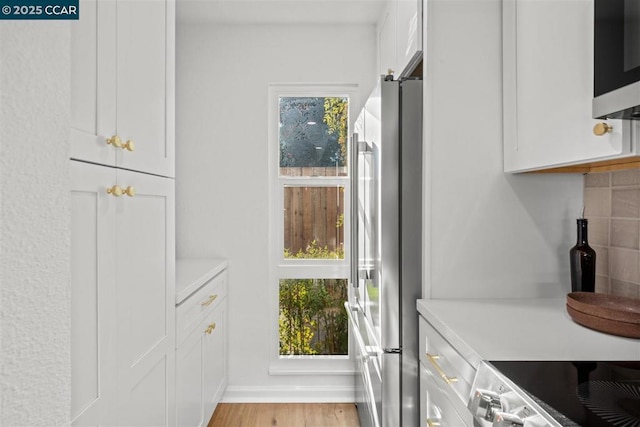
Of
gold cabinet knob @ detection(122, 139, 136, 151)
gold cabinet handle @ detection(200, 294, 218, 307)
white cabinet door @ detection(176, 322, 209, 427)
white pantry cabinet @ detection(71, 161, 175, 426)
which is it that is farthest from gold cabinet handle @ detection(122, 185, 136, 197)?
gold cabinet handle @ detection(200, 294, 218, 307)

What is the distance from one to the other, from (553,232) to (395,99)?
2.45 ft

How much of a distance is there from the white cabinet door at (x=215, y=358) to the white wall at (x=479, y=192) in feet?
4.26

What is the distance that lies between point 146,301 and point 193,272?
946mm

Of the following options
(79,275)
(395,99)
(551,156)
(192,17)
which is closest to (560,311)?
(551,156)

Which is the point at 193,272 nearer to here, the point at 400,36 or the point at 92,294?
the point at 92,294

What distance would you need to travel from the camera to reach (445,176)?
1594 millimetres

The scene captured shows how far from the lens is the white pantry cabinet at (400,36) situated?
5.55 ft

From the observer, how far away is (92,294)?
1.03 m

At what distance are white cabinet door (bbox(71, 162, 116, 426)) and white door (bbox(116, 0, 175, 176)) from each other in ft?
0.54

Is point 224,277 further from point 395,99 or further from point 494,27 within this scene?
point 494,27

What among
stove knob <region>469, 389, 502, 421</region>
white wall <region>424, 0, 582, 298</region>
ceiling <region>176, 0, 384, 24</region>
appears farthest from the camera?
ceiling <region>176, 0, 384, 24</region>

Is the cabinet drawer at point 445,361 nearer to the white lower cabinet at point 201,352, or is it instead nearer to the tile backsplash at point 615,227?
the tile backsplash at point 615,227

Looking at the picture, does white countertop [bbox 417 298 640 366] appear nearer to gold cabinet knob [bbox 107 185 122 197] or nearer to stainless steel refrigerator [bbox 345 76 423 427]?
stainless steel refrigerator [bbox 345 76 423 427]

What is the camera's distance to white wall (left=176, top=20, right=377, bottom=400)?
2875 millimetres
